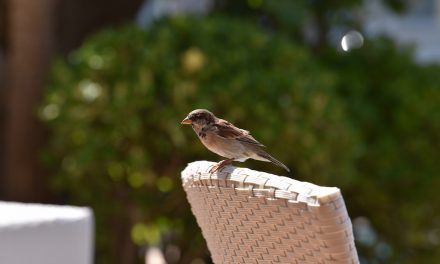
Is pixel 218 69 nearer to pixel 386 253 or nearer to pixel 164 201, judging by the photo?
pixel 164 201

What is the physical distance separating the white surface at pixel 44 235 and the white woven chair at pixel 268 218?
5.88ft

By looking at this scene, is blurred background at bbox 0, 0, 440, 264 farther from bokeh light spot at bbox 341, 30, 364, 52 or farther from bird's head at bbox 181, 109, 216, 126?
bird's head at bbox 181, 109, 216, 126

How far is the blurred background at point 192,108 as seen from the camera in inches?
232

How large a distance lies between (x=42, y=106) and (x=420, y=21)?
754 centimetres

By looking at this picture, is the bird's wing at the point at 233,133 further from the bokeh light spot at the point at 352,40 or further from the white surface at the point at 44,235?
the bokeh light spot at the point at 352,40

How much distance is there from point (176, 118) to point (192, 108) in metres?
0.11

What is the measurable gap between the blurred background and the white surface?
175cm

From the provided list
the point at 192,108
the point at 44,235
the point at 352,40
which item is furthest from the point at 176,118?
the point at 352,40

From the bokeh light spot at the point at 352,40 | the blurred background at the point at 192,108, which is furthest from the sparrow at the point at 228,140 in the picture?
the bokeh light spot at the point at 352,40

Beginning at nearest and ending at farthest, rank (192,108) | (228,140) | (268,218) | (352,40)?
(268,218), (228,140), (192,108), (352,40)

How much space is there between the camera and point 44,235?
12.5ft

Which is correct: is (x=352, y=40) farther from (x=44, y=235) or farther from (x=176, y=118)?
(x=44, y=235)

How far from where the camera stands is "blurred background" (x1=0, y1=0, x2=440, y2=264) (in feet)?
19.3

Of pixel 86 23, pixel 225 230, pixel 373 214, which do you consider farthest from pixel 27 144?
pixel 225 230
